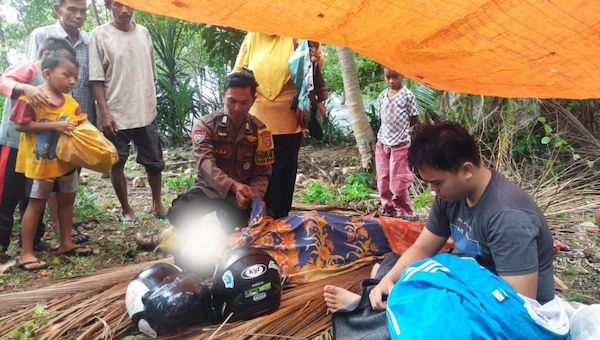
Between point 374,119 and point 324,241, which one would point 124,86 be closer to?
point 324,241

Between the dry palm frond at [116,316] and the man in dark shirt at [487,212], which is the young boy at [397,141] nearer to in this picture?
the dry palm frond at [116,316]

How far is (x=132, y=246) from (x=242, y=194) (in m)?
1.24

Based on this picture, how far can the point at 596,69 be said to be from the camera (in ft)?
5.54

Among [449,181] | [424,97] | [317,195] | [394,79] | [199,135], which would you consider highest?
[394,79]

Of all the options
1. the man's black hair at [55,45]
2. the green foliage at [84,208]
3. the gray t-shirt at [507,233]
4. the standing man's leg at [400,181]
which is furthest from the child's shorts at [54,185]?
the standing man's leg at [400,181]

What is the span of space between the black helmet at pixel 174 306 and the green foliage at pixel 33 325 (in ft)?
1.67

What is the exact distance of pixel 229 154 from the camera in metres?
3.11

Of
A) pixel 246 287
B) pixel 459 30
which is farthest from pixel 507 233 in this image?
pixel 246 287

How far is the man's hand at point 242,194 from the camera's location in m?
2.89

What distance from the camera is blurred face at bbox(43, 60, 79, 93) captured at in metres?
2.91

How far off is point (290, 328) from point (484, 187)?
107 centimetres

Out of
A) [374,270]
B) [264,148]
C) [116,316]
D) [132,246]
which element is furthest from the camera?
[132,246]

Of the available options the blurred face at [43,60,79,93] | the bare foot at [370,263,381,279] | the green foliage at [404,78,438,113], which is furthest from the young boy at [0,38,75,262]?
the green foliage at [404,78,438,113]

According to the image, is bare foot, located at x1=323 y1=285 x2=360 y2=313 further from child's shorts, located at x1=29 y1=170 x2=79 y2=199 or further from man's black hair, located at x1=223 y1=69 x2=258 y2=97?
child's shorts, located at x1=29 y1=170 x2=79 y2=199
